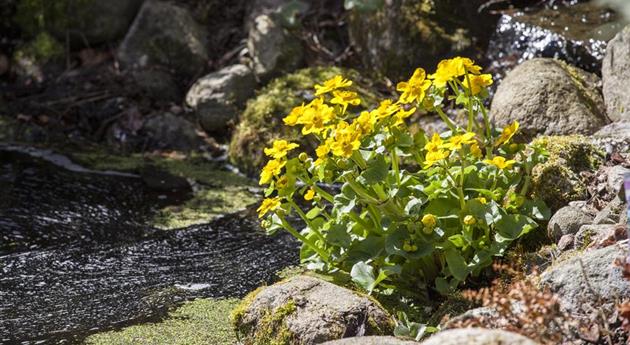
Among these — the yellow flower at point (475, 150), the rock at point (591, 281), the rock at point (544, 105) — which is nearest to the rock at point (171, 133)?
the rock at point (544, 105)

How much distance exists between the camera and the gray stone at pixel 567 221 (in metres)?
3.23

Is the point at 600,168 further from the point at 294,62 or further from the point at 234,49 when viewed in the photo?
the point at 234,49

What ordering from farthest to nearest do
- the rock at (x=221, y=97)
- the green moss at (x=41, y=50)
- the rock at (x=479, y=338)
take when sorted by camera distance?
the green moss at (x=41, y=50) < the rock at (x=221, y=97) < the rock at (x=479, y=338)

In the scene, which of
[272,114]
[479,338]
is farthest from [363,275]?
[272,114]

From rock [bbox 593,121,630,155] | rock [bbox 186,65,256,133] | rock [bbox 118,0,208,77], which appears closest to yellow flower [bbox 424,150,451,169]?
rock [bbox 593,121,630,155]

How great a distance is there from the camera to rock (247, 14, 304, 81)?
6438mm

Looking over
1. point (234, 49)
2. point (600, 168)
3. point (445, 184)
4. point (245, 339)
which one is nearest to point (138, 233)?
point (245, 339)

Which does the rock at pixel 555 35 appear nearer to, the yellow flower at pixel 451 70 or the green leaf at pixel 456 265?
the yellow flower at pixel 451 70

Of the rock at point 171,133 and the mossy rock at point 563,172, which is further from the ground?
the mossy rock at point 563,172

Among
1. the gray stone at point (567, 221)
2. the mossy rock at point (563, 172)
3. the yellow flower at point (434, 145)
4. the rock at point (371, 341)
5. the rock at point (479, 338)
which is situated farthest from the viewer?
the mossy rock at point (563, 172)

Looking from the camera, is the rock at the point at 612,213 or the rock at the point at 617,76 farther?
the rock at the point at 617,76

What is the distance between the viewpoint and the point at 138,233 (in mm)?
4609

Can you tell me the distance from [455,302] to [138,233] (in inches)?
80.5

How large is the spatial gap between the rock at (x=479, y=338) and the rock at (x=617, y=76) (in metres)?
2.74
